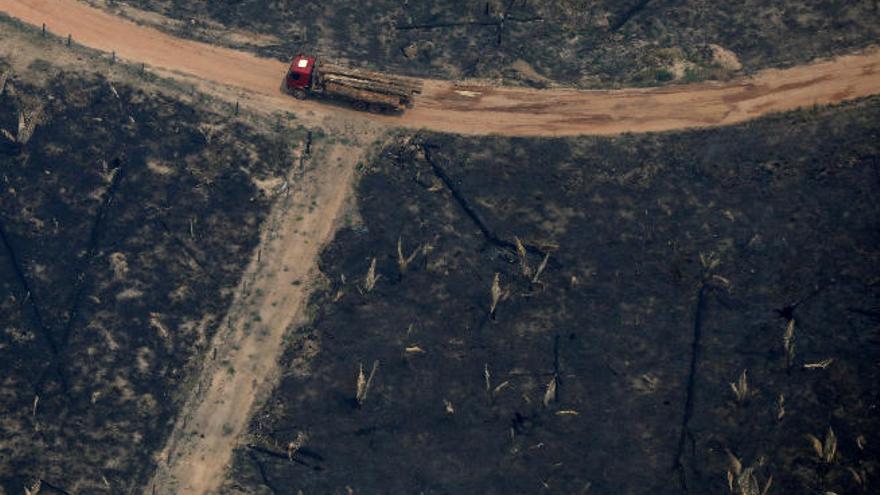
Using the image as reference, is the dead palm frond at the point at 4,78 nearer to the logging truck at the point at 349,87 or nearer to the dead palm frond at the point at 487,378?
the logging truck at the point at 349,87

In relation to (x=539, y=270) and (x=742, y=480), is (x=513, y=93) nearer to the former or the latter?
(x=539, y=270)

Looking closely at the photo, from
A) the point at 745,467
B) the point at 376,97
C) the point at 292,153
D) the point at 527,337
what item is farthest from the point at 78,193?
the point at 745,467

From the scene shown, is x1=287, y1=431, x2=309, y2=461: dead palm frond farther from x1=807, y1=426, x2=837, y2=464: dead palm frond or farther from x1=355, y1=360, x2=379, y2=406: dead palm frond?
x1=807, y1=426, x2=837, y2=464: dead palm frond

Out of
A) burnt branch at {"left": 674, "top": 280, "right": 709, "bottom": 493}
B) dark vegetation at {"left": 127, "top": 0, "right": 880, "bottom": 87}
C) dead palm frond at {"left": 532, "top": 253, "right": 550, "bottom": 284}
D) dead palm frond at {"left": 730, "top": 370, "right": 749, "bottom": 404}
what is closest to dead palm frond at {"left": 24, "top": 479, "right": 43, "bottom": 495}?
dead palm frond at {"left": 532, "top": 253, "right": 550, "bottom": 284}

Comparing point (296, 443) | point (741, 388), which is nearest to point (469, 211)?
point (296, 443)

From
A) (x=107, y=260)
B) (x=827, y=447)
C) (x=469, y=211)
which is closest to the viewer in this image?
(x=827, y=447)

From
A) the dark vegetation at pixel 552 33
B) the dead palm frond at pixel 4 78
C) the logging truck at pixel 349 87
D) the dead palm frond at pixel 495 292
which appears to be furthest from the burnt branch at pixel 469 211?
the dead palm frond at pixel 4 78
